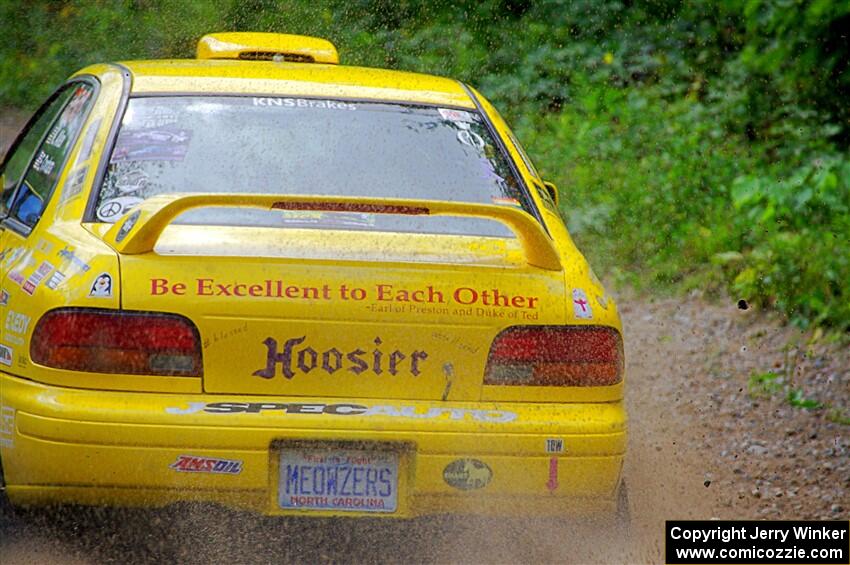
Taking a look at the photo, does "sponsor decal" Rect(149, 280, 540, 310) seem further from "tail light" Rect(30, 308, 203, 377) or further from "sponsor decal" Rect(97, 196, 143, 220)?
"sponsor decal" Rect(97, 196, 143, 220)

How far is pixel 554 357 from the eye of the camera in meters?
3.63

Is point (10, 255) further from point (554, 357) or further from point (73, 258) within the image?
point (554, 357)

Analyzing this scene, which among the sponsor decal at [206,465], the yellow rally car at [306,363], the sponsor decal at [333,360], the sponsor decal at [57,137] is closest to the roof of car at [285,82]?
the sponsor decal at [57,137]

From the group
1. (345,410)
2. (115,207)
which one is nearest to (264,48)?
(115,207)

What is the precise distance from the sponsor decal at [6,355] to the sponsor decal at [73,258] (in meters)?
0.30

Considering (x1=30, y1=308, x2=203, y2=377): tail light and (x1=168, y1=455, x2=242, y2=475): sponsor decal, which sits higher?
(x1=30, y1=308, x2=203, y2=377): tail light

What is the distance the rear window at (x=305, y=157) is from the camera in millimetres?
3955

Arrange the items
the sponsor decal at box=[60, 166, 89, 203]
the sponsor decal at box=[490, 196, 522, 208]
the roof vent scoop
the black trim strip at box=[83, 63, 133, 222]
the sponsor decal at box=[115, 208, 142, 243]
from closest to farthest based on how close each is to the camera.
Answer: the sponsor decal at box=[115, 208, 142, 243] → the black trim strip at box=[83, 63, 133, 222] → the sponsor decal at box=[60, 166, 89, 203] → the sponsor decal at box=[490, 196, 522, 208] → the roof vent scoop

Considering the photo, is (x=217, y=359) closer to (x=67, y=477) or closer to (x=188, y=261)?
(x=188, y=261)

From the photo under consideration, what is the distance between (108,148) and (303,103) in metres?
0.70

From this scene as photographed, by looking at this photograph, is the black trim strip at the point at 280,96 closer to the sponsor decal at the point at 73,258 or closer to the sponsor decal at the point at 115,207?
the sponsor decal at the point at 115,207

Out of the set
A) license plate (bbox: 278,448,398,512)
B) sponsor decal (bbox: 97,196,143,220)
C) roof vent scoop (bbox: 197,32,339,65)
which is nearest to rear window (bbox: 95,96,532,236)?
sponsor decal (bbox: 97,196,143,220)

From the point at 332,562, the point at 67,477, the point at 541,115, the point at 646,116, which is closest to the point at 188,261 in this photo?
the point at 67,477

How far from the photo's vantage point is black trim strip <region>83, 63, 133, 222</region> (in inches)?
153
